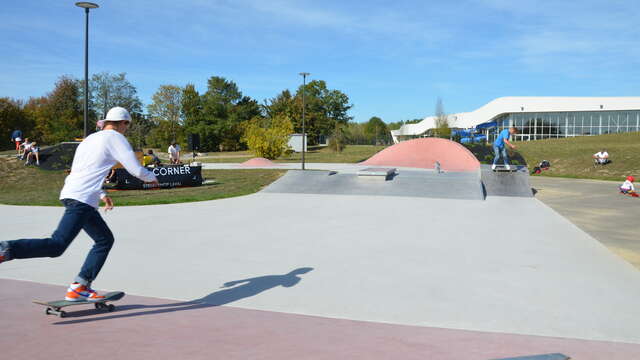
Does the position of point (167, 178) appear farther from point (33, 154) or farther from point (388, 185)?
point (33, 154)

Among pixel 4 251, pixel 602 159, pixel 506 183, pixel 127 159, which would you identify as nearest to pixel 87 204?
pixel 127 159

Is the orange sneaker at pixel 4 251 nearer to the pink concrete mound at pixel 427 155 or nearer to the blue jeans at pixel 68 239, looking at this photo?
the blue jeans at pixel 68 239

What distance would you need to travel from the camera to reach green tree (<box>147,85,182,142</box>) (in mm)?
69938

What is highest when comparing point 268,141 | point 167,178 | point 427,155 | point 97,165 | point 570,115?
point 570,115

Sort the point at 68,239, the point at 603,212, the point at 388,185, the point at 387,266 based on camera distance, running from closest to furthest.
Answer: the point at 68,239 → the point at 387,266 → the point at 603,212 → the point at 388,185

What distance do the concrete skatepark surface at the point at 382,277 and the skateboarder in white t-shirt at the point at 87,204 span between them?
0.48 m

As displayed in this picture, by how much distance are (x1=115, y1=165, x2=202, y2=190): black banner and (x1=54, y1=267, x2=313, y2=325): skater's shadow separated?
40.0ft

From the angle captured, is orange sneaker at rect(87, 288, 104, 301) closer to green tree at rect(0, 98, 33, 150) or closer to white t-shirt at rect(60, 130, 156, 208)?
white t-shirt at rect(60, 130, 156, 208)

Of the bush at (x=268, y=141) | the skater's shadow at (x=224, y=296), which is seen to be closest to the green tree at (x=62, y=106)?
the bush at (x=268, y=141)

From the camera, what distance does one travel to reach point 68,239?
3.79m

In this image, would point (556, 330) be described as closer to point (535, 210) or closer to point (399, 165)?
point (535, 210)

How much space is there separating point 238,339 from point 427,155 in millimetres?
27132

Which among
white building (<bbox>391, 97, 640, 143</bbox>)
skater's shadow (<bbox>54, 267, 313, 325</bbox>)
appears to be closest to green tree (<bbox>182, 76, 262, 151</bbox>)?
white building (<bbox>391, 97, 640, 143</bbox>)

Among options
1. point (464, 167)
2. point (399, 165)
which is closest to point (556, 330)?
point (464, 167)
